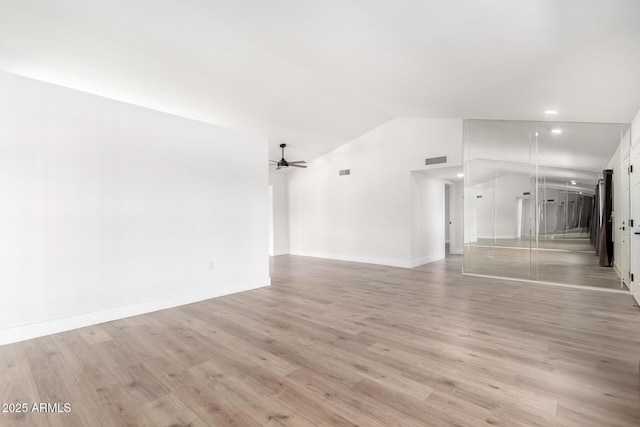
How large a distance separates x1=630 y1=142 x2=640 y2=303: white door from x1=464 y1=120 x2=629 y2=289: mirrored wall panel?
63 centimetres

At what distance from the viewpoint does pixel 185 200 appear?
4.39 m

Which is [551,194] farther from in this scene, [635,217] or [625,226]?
[635,217]

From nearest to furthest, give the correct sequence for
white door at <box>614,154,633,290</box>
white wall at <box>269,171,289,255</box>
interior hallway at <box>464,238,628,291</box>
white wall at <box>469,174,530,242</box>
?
white door at <box>614,154,633,290</box> < interior hallway at <box>464,238,628,291</box> < white wall at <box>469,174,530,242</box> < white wall at <box>269,171,289,255</box>

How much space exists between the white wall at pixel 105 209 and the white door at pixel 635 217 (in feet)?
19.2

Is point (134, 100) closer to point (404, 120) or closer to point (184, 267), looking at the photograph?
point (184, 267)

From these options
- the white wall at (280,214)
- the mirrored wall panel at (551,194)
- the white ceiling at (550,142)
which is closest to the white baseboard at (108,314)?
the white wall at (280,214)

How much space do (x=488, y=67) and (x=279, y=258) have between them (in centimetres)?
703

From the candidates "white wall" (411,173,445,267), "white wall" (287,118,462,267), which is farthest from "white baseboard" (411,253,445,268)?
"white wall" (287,118,462,267)

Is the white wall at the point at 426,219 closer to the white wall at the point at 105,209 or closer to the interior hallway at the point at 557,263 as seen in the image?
the interior hallway at the point at 557,263

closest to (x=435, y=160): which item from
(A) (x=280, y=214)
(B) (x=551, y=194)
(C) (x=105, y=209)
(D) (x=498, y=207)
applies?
(D) (x=498, y=207)

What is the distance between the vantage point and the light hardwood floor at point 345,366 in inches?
74.4

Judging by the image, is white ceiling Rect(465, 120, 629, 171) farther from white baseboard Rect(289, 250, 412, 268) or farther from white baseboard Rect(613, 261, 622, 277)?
white baseboard Rect(289, 250, 412, 268)

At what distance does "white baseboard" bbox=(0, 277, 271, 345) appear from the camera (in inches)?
121

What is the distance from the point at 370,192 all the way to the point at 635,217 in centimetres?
484
